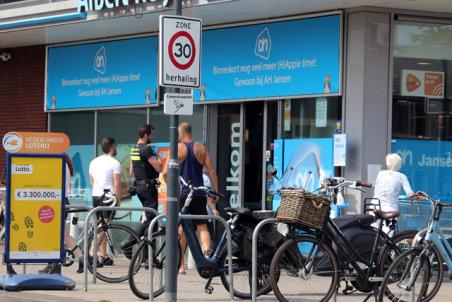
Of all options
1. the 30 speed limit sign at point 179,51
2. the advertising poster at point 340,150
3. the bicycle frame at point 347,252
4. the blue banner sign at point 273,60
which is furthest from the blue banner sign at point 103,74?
the bicycle frame at point 347,252

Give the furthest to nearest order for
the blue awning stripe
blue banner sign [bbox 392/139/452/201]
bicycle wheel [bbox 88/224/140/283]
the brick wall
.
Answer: the brick wall
the blue awning stripe
blue banner sign [bbox 392/139/452/201]
bicycle wheel [bbox 88/224/140/283]

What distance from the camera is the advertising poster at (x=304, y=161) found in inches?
548

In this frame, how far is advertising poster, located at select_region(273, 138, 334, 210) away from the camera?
13.9 meters

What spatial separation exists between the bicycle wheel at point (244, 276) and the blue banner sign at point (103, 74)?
23.6ft

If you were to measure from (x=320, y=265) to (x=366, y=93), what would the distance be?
189 inches

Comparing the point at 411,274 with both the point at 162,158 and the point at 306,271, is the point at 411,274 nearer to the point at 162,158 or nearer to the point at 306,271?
the point at 306,271

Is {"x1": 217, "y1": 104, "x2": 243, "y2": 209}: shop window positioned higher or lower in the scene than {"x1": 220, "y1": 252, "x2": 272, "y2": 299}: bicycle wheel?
higher

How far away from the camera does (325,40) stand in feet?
45.8

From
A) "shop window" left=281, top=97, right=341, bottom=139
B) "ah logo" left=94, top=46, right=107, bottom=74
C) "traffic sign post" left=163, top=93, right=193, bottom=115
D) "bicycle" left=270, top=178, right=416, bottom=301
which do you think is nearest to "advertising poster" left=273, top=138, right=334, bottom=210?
"shop window" left=281, top=97, right=341, bottom=139

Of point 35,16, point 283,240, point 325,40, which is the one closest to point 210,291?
point 283,240

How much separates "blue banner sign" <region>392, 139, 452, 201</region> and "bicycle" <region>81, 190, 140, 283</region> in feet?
14.2

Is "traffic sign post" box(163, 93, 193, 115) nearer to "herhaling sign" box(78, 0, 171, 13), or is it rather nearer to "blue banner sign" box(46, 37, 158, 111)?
"herhaling sign" box(78, 0, 171, 13)

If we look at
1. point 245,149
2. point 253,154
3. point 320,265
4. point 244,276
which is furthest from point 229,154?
point 320,265

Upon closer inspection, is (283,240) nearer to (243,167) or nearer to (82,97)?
(243,167)
